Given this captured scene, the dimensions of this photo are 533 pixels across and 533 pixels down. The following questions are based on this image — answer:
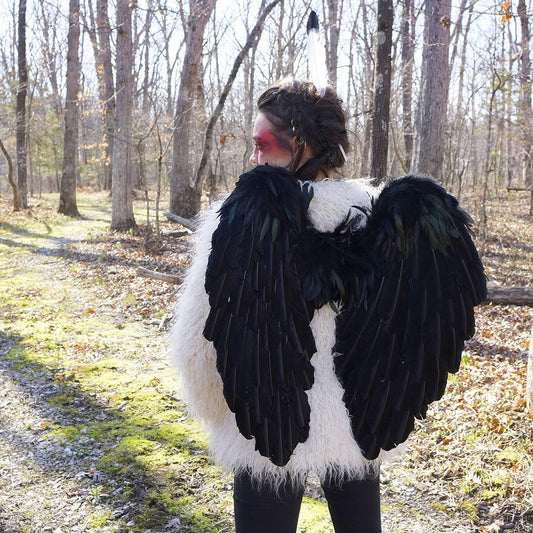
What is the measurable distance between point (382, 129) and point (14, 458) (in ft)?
15.7

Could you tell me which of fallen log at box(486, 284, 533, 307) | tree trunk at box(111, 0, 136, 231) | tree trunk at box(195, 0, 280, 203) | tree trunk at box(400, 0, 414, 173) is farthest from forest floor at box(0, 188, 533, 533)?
tree trunk at box(400, 0, 414, 173)

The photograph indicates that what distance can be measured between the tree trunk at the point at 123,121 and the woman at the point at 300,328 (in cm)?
1101

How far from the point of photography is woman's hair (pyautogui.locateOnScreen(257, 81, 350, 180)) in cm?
154

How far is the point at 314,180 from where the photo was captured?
5.15 ft

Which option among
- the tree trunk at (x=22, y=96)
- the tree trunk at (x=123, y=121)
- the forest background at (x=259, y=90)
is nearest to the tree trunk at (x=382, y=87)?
the forest background at (x=259, y=90)

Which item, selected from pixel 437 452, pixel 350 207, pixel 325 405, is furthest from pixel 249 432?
Answer: pixel 437 452

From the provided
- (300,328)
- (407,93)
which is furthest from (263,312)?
(407,93)

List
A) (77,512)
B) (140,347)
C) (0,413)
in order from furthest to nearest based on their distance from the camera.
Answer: (140,347) < (0,413) < (77,512)

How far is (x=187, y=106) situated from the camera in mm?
11602

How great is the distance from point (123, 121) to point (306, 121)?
455 inches

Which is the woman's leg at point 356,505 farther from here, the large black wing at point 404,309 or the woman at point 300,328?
the large black wing at point 404,309

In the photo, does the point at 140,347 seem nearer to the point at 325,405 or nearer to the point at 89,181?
the point at 325,405

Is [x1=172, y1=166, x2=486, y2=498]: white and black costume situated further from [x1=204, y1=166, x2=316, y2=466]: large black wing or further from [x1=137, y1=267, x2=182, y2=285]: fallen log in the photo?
[x1=137, y1=267, x2=182, y2=285]: fallen log

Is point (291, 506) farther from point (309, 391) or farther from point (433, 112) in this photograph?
point (433, 112)
